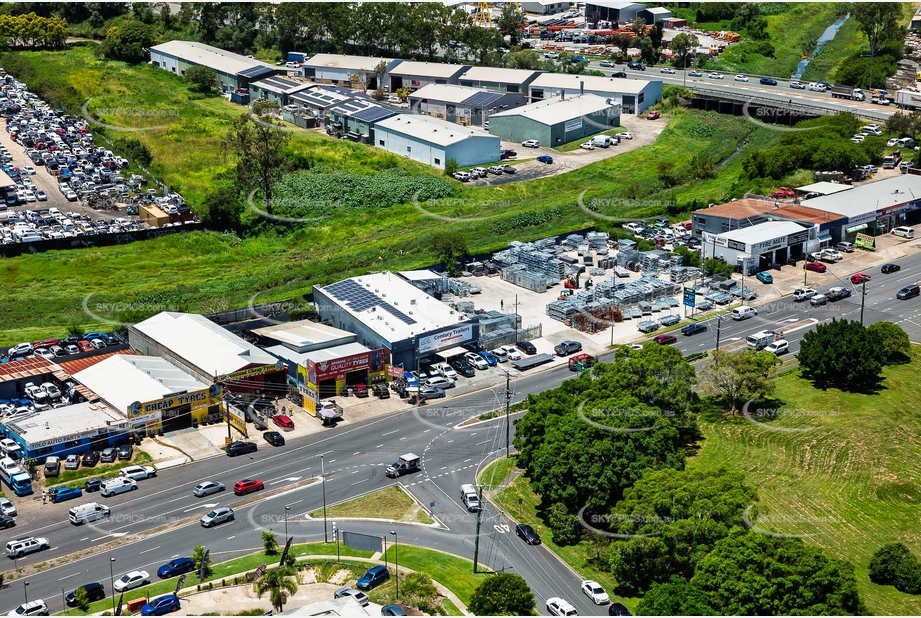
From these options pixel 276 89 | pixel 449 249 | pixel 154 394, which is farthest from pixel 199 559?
pixel 276 89

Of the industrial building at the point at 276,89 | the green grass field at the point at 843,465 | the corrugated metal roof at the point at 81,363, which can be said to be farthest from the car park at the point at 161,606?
the industrial building at the point at 276,89

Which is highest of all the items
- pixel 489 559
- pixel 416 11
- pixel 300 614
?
pixel 416 11

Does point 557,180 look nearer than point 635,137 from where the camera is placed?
Yes

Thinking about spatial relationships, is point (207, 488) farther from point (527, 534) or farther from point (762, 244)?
point (762, 244)

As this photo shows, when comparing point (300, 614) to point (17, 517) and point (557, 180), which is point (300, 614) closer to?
point (17, 517)

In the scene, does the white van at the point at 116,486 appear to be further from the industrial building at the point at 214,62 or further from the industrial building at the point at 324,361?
the industrial building at the point at 214,62

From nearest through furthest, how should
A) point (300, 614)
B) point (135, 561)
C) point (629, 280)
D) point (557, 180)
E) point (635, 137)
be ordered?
point (300, 614) → point (135, 561) → point (629, 280) → point (557, 180) → point (635, 137)

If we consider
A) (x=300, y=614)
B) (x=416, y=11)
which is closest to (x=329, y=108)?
(x=416, y=11)
